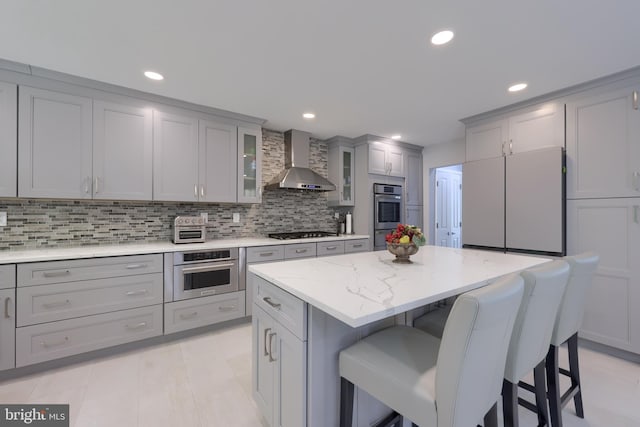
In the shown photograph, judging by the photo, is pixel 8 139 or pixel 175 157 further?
pixel 175 157

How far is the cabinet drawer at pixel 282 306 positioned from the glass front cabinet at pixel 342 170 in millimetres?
2773

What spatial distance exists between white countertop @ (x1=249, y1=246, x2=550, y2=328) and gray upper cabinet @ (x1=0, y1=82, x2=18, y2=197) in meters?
2.17

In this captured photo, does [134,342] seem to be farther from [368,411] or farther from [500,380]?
[500,380]

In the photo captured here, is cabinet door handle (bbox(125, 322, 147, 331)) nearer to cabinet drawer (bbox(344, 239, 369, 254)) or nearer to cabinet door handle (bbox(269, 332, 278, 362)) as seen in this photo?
cabinet door handle (bbox(269, 332, 278, 362))

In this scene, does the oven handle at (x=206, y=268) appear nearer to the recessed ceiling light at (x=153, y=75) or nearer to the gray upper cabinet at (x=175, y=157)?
the gray upper cabinet at (x=175, y=157)

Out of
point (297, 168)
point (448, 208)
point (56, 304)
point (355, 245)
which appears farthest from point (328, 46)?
point (448, 208)

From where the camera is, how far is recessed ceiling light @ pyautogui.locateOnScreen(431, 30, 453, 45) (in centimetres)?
174

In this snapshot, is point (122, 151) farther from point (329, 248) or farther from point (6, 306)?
point (329, 248)

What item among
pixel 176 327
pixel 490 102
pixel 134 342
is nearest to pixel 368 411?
pixel 176 327

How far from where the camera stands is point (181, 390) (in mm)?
1870

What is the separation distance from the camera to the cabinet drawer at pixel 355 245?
375cm

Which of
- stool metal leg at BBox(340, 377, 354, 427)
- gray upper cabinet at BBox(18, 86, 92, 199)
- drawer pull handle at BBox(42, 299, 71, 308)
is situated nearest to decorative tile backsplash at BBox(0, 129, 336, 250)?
gray upper cabinet at BBox(18, 86, 92, 199)

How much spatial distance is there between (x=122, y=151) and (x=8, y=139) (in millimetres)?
721

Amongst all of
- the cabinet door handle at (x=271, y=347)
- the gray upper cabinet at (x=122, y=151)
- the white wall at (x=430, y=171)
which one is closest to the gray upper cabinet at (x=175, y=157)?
the gray upper cabinet at (x=122, y=151)
